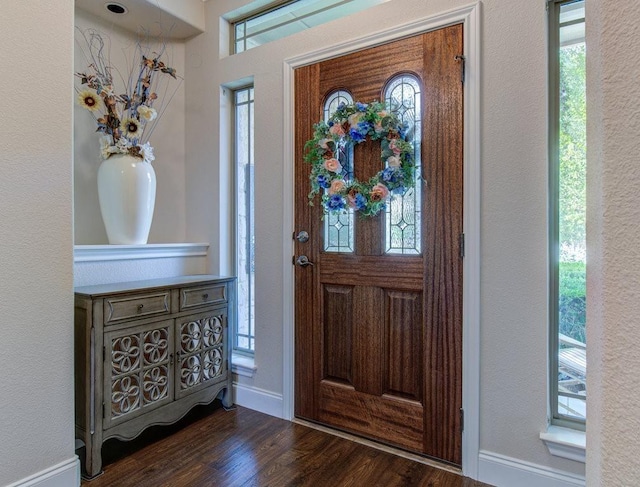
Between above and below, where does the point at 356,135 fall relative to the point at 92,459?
above

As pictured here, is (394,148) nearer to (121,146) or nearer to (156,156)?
(121,146)

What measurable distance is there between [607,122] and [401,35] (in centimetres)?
164

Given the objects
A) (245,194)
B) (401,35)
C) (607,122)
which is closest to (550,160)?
(401,35)

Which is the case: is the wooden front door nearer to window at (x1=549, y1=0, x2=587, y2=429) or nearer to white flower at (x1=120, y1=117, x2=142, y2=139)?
window at (x1=549, y1=0, x2=587, y2=429)

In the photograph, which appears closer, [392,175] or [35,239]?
[35,239]

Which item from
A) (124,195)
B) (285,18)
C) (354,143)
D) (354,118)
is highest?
(285,18)

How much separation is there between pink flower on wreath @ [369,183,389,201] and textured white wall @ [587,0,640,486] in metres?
1.34

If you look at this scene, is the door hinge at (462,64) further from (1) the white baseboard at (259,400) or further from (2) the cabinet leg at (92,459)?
(2) the cabinet leg at (92,459)

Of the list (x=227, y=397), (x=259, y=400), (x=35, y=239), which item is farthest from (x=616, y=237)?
(x=227, y=397)

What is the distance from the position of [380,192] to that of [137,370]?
155cm

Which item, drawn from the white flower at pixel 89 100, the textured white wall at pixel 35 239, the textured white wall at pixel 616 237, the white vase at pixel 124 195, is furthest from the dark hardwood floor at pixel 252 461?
the white flower at pixel 89 100

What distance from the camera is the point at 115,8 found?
92.9 inches

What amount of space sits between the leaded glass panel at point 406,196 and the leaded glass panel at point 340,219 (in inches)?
8.8

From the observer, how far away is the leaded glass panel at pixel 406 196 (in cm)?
190
